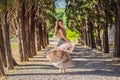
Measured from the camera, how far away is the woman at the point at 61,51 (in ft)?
55.7

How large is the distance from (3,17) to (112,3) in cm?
1149

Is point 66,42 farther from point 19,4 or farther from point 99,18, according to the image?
point 99,18

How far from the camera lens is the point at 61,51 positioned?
17453 mm

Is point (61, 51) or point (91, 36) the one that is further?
point (91, 36)

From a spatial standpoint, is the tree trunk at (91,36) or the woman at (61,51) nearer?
the woman at (61,51)

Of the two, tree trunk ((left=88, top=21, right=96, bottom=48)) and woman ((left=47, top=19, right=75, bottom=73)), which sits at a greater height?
woman ((left=47, top=19, right=75, bottom=73))

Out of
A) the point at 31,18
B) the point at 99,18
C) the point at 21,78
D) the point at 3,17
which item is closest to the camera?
the point at 21,78

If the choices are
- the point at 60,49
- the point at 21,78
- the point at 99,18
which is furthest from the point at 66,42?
the point at 99,18

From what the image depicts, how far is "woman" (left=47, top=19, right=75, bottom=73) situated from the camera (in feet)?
55.7

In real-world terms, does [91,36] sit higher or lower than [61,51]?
lower

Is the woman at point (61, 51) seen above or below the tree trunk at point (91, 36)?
above

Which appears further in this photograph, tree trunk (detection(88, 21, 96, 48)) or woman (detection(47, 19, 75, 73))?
tree trunk (detection(88, 21, 96, 48))

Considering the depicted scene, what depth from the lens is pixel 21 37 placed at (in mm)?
27031

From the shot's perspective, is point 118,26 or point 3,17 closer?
point 3,17
